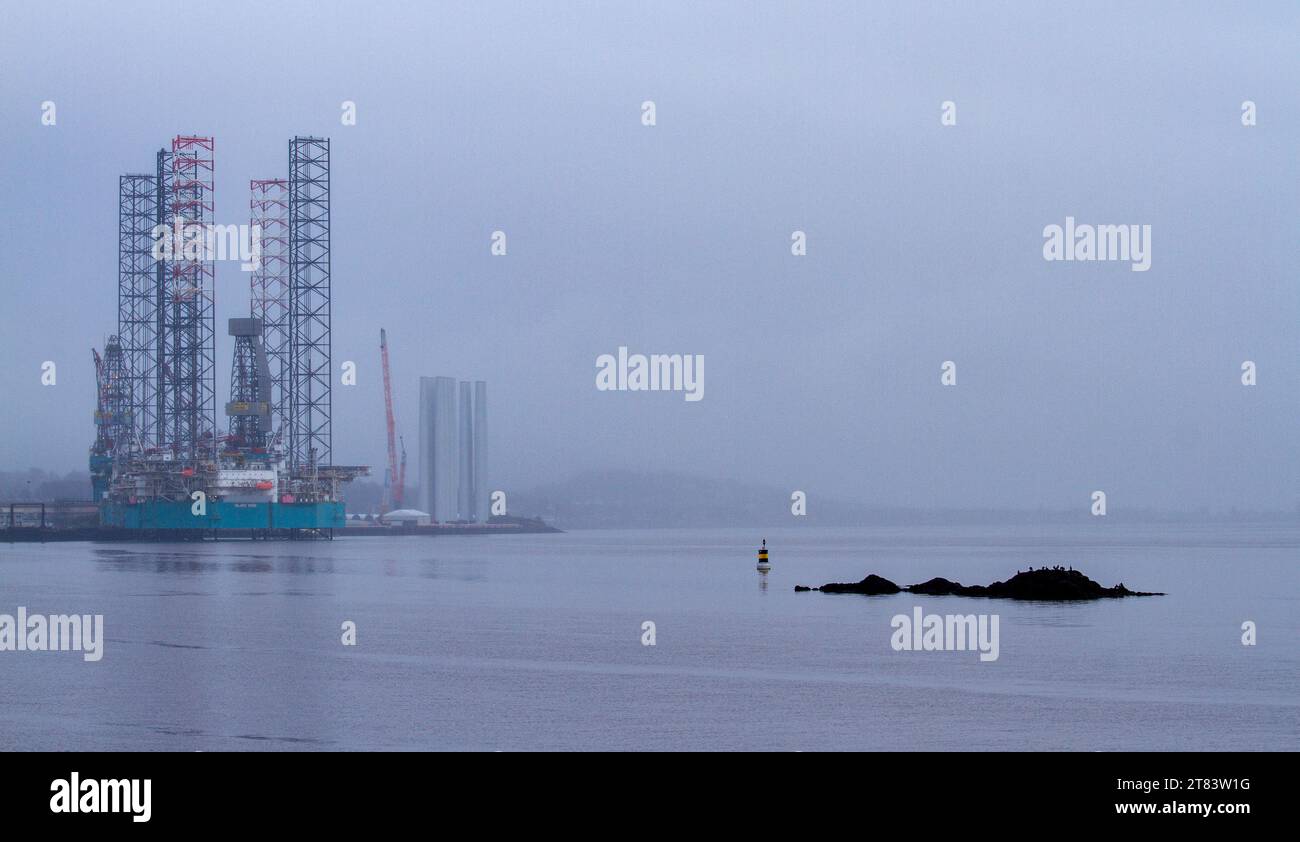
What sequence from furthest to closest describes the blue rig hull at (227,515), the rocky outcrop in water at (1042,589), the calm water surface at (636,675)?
the blue rig hull at (227,515)
the rocky outcrop in water at (1042,589)
the calm water surface at (636,675)

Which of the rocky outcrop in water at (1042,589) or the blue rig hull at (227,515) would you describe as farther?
the blue rig hull at (227,515)

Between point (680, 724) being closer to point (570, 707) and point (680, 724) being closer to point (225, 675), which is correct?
point (570, 707)

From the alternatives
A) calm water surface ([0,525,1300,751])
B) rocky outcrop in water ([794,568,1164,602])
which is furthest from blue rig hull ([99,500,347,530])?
rocky outcrop in water ([794,568,1164,602])

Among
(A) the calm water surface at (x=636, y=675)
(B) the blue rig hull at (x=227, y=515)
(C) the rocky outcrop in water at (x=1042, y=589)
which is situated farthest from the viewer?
(B) the blue rig hull at (x=227, y=515)

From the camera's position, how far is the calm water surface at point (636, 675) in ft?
68.6

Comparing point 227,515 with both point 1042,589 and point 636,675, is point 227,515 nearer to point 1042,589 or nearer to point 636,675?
point 1042,589

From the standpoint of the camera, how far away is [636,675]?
2864 centimetres

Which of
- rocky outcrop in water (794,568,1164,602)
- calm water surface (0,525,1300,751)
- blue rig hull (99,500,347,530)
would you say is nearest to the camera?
calm water surface (0,525,1300,751)

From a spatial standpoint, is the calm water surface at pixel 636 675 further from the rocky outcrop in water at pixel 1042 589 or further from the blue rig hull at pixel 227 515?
the blue rig hull at pixel 227 515

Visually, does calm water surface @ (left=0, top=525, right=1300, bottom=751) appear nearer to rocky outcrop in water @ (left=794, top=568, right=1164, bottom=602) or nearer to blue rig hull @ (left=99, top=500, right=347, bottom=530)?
rocky outcrop in water @ (left=794, top=568, right=1164, bottom=602)

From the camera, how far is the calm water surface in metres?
20.9

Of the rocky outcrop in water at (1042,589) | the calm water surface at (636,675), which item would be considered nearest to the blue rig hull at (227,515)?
the calm water surface at (636,675)

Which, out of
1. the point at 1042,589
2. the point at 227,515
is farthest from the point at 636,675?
the point at 227,515
